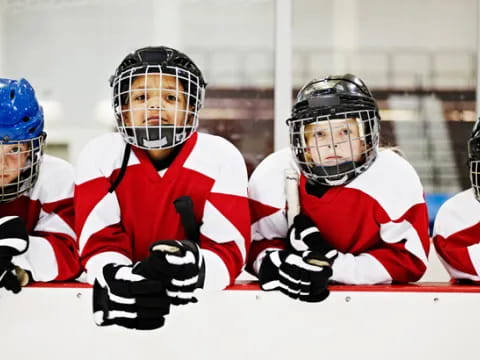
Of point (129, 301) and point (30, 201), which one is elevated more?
point (30, 201)

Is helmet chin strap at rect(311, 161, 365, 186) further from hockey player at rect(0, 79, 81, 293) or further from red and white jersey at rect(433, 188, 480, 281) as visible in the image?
hockey player at rect(0, 79, 81, 293)

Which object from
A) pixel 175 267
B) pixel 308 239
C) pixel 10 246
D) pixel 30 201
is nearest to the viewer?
pixel 175 267

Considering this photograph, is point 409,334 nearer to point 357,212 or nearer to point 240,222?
point 357,212

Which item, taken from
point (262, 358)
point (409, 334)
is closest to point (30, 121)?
point (262, 358)

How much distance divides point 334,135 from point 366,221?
20 cm

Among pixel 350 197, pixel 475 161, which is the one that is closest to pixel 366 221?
pixel 350 197

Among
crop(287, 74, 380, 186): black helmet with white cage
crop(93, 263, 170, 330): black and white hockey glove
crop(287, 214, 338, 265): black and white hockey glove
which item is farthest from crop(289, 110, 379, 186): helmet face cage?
crop(93, 263, 170, 330): black and white hockey glove

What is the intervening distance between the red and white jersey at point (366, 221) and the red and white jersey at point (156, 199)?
4.3 inches

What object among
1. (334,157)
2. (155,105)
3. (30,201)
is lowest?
(30,201)

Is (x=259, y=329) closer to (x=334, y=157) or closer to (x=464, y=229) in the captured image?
(x=334, y=157)

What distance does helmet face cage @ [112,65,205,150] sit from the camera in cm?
139

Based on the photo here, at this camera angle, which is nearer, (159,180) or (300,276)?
(300,276)

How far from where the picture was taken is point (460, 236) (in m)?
1.52

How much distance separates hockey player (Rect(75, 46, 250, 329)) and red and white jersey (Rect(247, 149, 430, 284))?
0.37 feet
